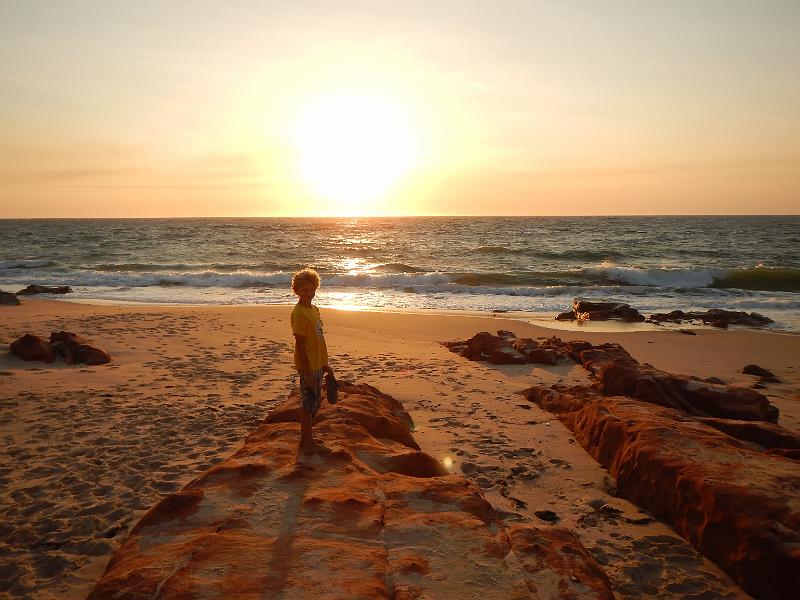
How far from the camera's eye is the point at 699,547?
3.76 metres

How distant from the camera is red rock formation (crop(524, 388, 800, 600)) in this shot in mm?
3303

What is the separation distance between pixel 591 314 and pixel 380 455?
40.7 ft

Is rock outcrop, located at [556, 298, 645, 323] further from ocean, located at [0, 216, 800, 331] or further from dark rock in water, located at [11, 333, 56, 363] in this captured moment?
dark rock in water, located at [11, 333, 56, 363]

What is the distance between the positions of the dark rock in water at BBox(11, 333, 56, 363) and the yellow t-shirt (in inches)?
241

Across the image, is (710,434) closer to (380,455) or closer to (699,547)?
(699,547)

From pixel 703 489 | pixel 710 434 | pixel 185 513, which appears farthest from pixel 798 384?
pixel 185 513

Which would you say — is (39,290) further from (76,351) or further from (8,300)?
(76,351)

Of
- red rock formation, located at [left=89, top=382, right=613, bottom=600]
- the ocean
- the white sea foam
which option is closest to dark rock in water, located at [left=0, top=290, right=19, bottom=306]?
the ocean

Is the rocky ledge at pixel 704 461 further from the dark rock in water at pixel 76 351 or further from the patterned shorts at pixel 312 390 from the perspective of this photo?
the dark rock in water at pixel 76 351

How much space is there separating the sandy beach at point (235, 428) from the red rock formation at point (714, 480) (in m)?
0.15

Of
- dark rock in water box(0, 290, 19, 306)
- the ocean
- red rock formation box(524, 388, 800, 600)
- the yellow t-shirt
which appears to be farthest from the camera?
the ocean

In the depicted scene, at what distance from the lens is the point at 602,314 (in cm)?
1529

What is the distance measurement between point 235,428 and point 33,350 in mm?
4792

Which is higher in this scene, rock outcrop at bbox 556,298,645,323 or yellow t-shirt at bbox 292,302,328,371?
yellow t-shirt at bbox 292,302,328,371
